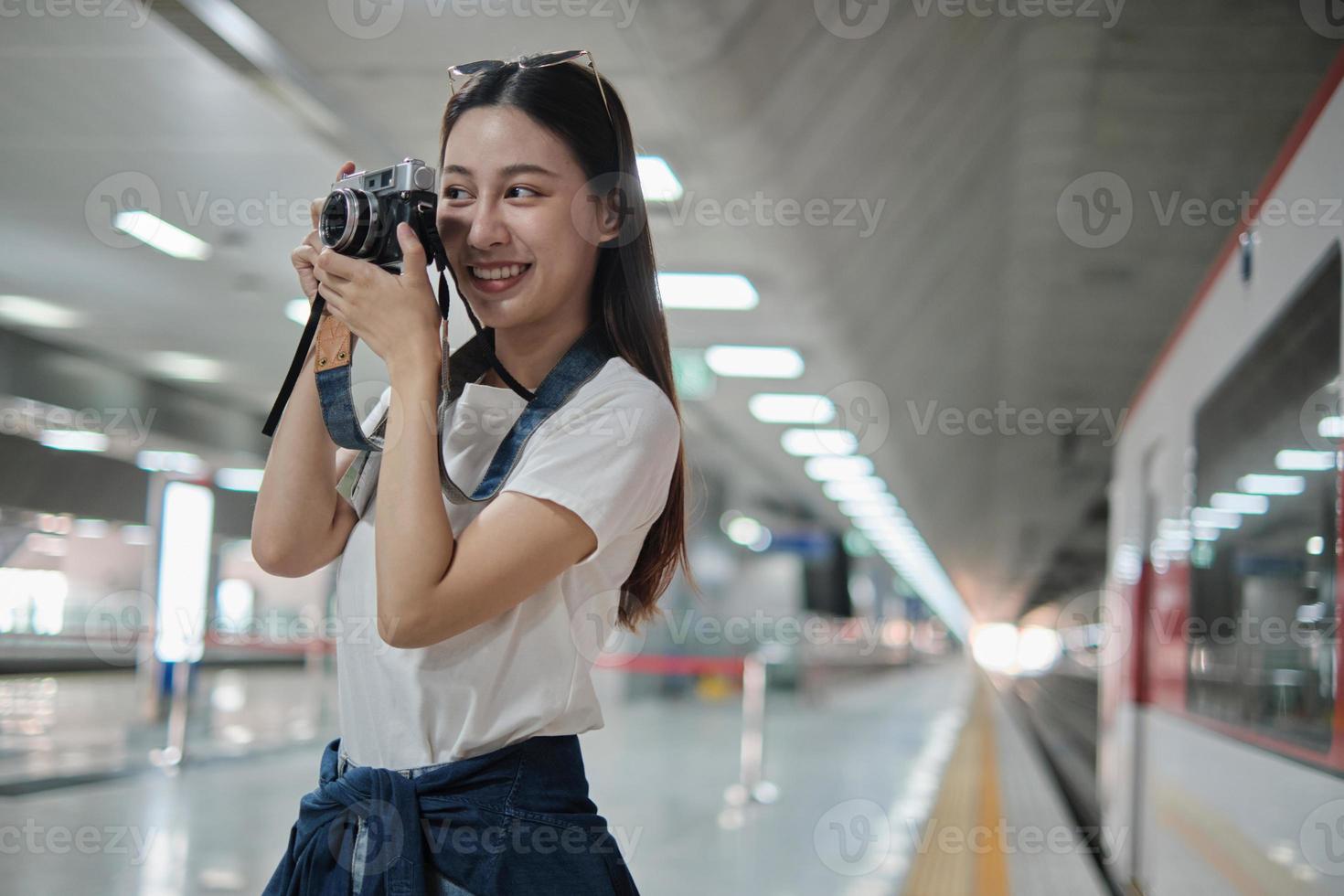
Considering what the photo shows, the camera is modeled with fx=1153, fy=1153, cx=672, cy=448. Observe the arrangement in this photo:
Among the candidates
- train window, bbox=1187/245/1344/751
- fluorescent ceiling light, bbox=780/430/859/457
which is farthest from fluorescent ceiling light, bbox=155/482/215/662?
train window, bbox=1187/245/1344/751

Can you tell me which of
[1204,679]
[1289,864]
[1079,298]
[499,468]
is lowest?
[1289,864]

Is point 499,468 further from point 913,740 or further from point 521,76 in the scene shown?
point 913,740

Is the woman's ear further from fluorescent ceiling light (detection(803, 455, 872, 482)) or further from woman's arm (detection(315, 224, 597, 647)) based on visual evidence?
fluorescent ceiling light (detection(803, 455, 872, 482))

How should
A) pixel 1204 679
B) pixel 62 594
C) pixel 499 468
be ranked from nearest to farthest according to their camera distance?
pixel 499 468
pixel 1204 679
pixel 62 594

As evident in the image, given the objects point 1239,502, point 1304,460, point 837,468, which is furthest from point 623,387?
point 837,468

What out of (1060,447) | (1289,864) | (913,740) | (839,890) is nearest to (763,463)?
(1060,447)

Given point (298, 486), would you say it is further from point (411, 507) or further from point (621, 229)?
point (621, 229)

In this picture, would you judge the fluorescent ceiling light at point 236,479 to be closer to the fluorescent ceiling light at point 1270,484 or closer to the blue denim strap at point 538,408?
the fluorescent ceiling light at point 1270,484

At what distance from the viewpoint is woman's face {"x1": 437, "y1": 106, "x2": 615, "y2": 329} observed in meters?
1.12

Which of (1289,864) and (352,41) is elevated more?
(352,41)

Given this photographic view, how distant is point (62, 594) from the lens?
9.51 m

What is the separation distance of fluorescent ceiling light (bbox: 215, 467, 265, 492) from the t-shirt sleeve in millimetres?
8810

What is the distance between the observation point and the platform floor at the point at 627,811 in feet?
15.8

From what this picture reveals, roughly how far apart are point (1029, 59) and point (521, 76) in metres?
5.72
